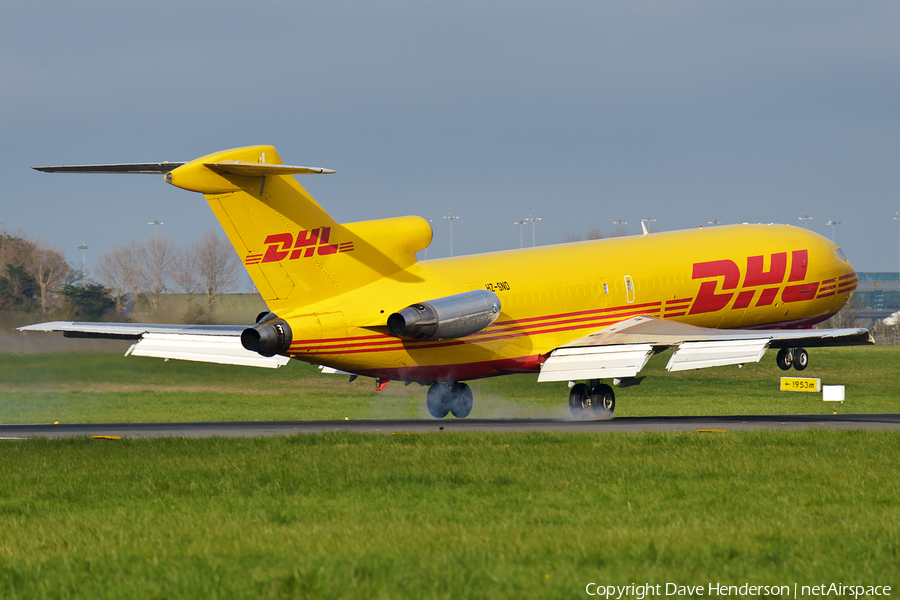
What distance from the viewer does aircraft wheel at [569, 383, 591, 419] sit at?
33.7 m

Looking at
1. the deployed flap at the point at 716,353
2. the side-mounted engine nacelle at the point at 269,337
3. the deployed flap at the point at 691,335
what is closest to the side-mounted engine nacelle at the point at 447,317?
the side-mounted engine nacelle at the point at 269,337

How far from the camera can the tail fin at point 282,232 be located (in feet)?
84.7

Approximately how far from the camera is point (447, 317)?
29.1 m

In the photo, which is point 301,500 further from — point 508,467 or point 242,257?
point 242,257

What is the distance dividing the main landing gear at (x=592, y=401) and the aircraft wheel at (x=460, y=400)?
3595 mm

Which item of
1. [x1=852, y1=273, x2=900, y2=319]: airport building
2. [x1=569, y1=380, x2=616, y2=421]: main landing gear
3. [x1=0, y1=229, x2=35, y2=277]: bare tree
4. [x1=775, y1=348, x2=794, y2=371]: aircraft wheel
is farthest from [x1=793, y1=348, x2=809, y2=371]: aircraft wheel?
[x1=852, y1=273, x2=900, y2=319]: airport building

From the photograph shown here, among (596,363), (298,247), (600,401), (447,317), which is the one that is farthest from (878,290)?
(298,247)

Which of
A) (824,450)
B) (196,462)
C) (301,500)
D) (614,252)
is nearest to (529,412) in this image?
(614,252)

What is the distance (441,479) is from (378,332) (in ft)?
44.0

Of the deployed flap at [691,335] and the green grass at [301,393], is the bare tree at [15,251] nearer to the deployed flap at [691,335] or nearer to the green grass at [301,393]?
the green grass at [301,393]

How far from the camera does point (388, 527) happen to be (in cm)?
1195

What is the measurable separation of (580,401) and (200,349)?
12117mm

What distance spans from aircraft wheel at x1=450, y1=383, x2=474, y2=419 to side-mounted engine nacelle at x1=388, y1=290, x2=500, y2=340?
15.3ft

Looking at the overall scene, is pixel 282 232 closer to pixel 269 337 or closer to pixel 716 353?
pixel 269 337
